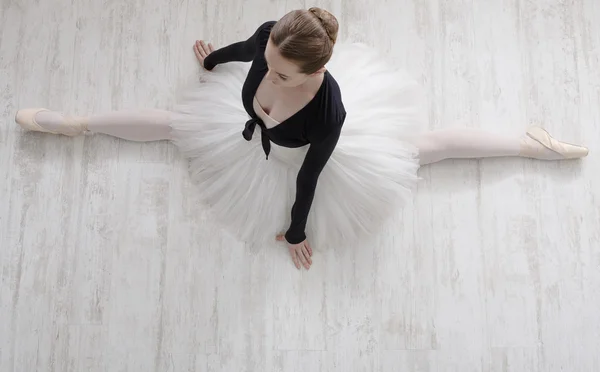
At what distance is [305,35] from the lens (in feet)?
3.32

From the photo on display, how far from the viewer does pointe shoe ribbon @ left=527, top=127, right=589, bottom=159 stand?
5.96 ft

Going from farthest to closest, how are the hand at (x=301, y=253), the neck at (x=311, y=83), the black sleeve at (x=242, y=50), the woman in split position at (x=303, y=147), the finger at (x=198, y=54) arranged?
the finger at (x=198, y=54)
the hand at (x=301, y=253)
the woman in split position at (x=303, y=147)
the black sleeve at (x=242, y=50)
the neck at (x=311, y=83)

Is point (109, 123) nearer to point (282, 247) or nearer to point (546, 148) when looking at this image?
point (282, 247)

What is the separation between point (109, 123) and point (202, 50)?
1.35 ft

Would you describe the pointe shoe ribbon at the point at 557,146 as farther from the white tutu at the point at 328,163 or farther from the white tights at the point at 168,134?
the white tutu at the point at 328,163

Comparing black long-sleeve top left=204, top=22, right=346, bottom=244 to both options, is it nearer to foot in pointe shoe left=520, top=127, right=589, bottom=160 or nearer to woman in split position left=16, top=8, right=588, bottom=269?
woman in split position left=16, top=8, right=588, bottom=269

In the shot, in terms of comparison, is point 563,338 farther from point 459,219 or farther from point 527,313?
point 459,219

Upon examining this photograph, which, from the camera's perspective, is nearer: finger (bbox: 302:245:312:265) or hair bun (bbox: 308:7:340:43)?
hair bun (bbox: 308:7:340:43)

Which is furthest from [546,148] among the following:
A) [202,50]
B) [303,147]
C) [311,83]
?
[202,50]

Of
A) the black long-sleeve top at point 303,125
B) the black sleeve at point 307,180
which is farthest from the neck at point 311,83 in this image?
the black sleeve at point 307,180

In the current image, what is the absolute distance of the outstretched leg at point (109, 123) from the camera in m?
1.75

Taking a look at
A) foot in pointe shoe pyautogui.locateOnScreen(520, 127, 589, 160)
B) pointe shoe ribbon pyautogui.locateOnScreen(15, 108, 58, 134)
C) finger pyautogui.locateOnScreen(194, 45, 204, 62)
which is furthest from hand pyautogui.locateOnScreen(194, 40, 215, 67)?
foot in pointe shoe pyautogui.locateOnScreen(520, 127, 589, 160)

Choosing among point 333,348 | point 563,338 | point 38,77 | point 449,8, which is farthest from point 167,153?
point 563,338

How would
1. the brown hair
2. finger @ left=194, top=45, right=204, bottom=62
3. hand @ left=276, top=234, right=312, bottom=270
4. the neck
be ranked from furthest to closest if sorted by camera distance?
finger @ left=194, top=45, right=204, bottom=62, hand @ left=276, top=234, right=312, bottom=270, the neck, the brown hair
